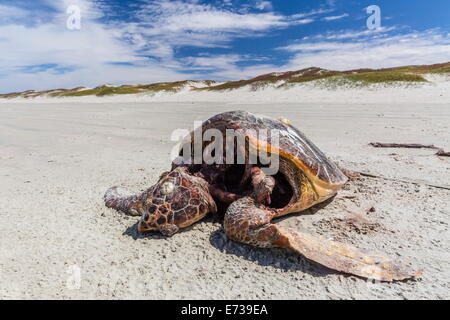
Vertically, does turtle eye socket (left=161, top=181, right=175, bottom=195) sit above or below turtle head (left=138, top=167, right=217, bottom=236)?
above

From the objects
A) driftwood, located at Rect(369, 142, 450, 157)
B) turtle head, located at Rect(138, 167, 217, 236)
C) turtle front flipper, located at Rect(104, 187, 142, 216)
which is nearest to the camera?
turtle head, located at Rect(138, 167, 217, 236)

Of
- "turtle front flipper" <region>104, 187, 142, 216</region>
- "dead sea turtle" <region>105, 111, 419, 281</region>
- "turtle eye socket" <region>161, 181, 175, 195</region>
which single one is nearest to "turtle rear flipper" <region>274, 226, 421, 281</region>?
"dead sea turtle" <region>105, 111, 419, 281</region>

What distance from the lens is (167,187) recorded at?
7.97 ft

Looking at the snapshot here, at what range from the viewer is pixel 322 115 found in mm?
10094

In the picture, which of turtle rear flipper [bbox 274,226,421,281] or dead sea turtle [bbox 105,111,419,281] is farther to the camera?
dead sea turtle [bbox 105,111,419,281]

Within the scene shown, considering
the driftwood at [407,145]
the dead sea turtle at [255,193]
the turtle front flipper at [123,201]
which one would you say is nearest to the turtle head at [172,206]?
the dead sea turtle at [255,193]

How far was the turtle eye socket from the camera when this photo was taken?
242cm

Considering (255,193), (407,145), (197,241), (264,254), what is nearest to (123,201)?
(197,241)

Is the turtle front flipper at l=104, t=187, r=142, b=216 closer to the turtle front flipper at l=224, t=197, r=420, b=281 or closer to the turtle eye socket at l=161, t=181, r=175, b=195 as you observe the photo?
the turtle eye socket at l=161, t=181, r=175, b=195

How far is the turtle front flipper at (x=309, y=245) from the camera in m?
1.96

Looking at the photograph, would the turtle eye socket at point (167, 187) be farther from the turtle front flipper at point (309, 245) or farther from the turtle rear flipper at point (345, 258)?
the turtle rear flipper at point (345, 258)

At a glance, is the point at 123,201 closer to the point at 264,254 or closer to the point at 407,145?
the point at 264,254
